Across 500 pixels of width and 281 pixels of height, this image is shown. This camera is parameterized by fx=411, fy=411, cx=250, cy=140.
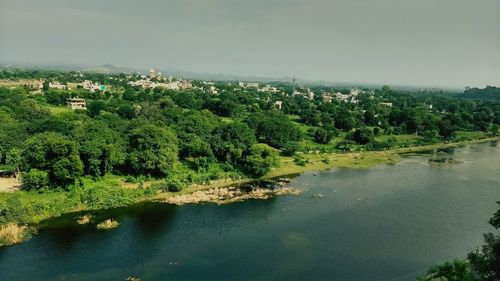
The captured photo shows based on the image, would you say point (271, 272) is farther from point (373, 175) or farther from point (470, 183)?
point (470, 183)

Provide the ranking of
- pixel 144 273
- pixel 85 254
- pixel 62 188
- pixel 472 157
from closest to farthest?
pixel 144 273 < pixel 85 254 < pixel 62 188 < pixel 472 157

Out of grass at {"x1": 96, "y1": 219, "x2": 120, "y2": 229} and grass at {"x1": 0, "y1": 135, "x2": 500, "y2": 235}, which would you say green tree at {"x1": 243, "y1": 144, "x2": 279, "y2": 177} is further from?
grass at {"x1": 96, "y1": 219, "x2": 120, "y2": 229}

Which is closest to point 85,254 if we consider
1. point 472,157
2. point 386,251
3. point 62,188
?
point 62,188

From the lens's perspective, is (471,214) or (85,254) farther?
(471,214)

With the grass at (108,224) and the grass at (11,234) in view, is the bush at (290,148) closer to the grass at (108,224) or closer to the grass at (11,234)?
the grass at (108,224)

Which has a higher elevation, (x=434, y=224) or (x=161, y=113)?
(x=161, y=113)

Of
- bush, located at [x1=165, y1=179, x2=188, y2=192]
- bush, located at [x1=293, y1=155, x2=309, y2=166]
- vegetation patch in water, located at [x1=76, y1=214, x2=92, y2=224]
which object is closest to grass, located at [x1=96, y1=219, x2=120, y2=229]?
vegetation patch in water, located at [x1=76, y1=214, x2=92, y2=224]

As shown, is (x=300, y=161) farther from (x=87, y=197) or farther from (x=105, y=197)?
→ (x=87, y=197)

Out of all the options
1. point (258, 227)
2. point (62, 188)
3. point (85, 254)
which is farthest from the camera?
point (62, 188)
